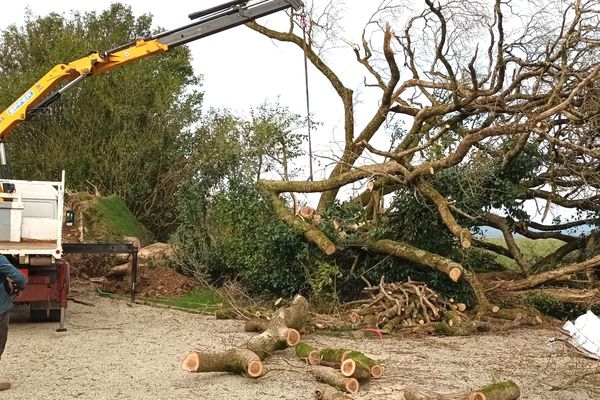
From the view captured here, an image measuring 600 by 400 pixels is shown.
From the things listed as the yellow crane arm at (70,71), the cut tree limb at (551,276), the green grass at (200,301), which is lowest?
the green grass at (200,301)

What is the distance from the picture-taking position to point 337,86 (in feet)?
51.3

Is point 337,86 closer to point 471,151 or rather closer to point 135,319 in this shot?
point 471,151

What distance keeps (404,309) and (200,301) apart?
5.08m

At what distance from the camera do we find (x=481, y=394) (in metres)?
5.80

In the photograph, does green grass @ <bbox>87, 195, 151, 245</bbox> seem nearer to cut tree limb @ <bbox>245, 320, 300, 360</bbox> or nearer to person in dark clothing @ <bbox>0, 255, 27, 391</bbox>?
cut tree limb @ <bbox>245, 320, 300, 360</bbox>

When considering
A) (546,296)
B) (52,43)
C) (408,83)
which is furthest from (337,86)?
(52,43)

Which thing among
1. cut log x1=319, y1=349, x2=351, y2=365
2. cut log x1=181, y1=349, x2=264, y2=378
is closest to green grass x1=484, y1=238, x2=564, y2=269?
cut log x1=319, y1=349, x2=351, y2=365

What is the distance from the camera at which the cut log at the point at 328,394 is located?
241 inches

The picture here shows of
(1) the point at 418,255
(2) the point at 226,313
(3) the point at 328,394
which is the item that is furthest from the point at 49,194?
(3) the point at 328,394

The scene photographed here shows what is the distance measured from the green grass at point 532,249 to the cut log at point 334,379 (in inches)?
320

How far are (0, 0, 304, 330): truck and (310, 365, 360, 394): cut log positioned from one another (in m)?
4.82

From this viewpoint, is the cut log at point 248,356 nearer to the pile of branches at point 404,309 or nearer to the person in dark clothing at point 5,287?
the person in dark clothing at point 5,287

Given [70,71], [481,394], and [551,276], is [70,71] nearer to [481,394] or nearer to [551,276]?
[551,276]

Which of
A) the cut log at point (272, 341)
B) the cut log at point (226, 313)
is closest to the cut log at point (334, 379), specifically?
the cut log at point (272, 341)
